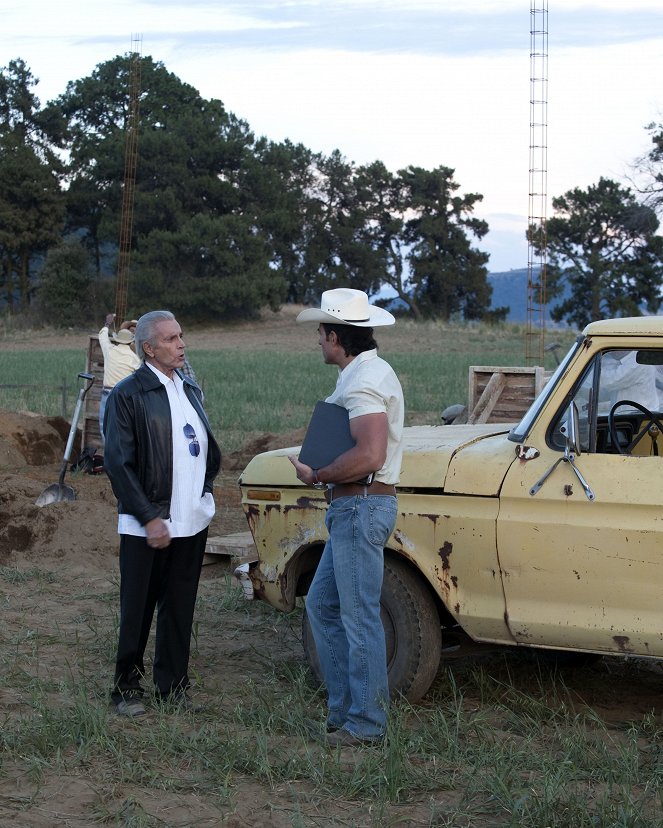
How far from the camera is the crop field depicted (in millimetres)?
4531

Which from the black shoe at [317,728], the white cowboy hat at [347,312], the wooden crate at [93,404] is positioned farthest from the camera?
the wooden crate at [93,404]

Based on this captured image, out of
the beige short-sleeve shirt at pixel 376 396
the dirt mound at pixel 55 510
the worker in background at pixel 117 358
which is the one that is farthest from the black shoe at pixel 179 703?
the worker in background at pixel 117 358

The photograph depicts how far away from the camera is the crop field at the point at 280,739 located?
14.9ft

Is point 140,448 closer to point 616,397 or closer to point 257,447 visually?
point 616,397

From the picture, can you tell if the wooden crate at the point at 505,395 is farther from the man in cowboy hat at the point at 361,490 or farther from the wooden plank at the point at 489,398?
the man in cowboy hat at the point at 361,490

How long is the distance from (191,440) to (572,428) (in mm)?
1820

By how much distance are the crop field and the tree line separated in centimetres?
3958

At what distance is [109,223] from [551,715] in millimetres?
50479

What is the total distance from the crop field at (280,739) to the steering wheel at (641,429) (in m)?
1.26

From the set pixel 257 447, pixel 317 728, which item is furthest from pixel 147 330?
pixel 257 447

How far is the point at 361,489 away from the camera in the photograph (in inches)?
202

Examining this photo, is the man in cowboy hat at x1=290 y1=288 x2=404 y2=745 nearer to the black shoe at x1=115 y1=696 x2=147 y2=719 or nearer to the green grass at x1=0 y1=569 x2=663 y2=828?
the green grass at x1=0 y1=569 x2=663 y2=828

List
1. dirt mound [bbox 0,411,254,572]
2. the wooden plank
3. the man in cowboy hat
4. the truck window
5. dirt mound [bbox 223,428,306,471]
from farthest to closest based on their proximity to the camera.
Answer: dirt mound [bbox 223,428,306,471]
the wooden plank
dirt mound [bbox 0,411,254,572]
the truck window
the man in cowboy hat

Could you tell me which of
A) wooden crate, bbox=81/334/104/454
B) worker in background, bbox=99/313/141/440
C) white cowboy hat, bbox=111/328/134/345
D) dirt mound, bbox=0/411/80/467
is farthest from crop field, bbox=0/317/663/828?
dirt mound, bbox=0/411/80/467
